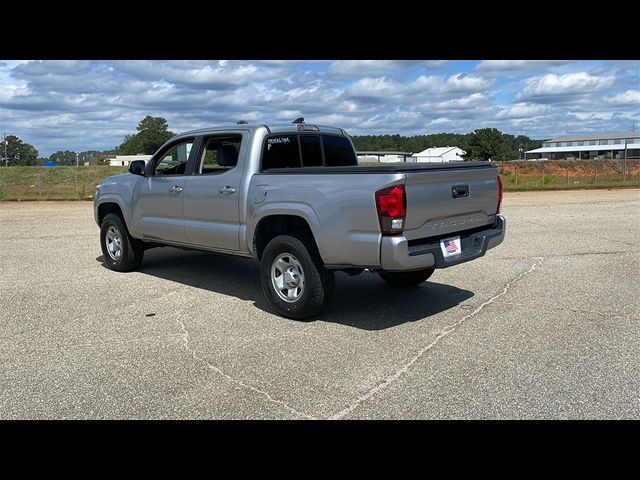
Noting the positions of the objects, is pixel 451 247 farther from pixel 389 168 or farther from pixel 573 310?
pixel 573 310

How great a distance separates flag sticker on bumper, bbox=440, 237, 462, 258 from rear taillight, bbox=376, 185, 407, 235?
2.28 ft

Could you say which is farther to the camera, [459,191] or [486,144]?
[486,144]

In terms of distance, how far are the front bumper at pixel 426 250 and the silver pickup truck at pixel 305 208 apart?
0.04ft

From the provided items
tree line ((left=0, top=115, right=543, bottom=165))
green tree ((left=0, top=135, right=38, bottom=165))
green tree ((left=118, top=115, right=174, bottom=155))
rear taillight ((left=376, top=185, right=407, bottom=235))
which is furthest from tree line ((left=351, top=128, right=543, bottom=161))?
green tree ((left=0, top=135, right=38, bottom=165))

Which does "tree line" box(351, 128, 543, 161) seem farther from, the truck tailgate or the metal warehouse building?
the truck tailgate

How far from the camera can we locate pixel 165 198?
7.08 meters

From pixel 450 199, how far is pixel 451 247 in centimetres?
47

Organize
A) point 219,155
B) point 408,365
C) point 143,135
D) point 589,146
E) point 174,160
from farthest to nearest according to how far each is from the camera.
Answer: point 589,146, point 143,135, point 174,160, point 219,155, point 408,365

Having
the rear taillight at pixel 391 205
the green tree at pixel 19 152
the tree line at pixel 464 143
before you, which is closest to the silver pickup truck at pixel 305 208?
the rear taillight at pixel 391 205

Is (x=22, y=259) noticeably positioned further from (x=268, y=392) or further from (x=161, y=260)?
(x=268, y=392)

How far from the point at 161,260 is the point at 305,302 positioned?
438 centimetres

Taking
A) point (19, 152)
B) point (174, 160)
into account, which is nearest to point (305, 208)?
point (174, 160)

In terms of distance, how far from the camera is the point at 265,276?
19.1 feet
